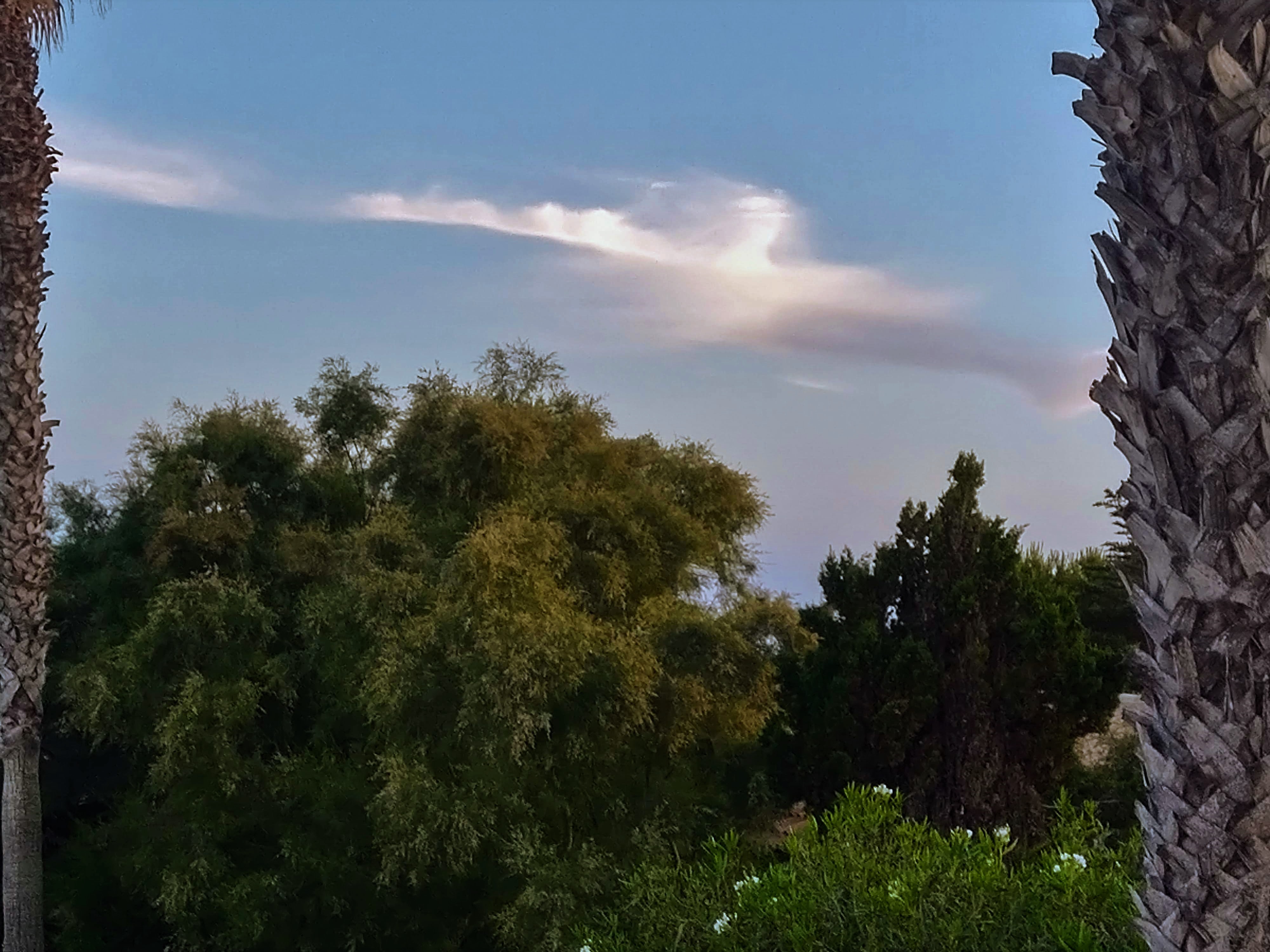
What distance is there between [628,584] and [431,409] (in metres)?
2.71

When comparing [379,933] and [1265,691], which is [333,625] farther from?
A: [1265,691]

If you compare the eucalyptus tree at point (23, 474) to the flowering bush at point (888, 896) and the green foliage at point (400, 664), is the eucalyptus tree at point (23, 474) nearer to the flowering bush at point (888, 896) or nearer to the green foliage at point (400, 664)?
the green foliage at point (400, 664)

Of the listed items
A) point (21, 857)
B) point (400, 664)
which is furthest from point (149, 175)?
point (21, 857)

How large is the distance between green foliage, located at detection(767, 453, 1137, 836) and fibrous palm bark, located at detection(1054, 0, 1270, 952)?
435 cm

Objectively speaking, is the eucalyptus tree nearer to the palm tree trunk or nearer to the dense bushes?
the palm tree trunk

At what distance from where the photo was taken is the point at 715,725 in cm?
893

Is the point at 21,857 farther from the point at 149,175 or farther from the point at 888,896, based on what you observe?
the point at 888,896

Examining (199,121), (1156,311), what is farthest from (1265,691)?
(199,121)

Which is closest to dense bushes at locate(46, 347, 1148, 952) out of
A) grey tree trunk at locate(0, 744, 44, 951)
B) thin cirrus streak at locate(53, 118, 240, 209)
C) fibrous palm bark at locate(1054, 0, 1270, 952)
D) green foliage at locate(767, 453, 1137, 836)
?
green foliage at locate(767, 453, 1137, 836)

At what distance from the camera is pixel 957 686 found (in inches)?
267

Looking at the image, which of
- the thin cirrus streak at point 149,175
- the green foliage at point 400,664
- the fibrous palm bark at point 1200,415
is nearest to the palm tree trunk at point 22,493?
the green foliage at point 400,664

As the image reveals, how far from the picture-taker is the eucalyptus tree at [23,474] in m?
9.20

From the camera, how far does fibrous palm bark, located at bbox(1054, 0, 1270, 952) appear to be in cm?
221

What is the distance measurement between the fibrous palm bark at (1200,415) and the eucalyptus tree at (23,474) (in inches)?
376
